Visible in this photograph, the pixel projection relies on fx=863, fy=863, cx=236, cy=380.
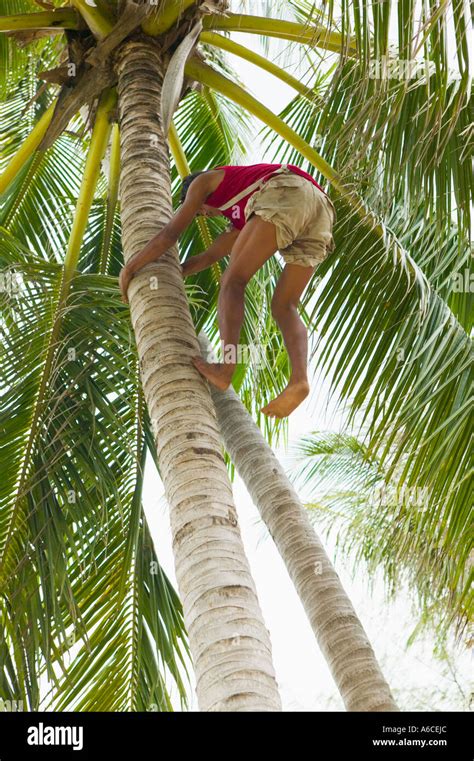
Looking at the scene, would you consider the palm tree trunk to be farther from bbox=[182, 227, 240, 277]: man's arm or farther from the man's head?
the man's head

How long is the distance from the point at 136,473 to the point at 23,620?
1.13 metres

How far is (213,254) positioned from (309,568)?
5.21 feet

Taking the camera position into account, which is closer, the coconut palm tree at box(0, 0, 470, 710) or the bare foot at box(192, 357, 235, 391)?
the bare foot at box(192, 357, 235, 391)

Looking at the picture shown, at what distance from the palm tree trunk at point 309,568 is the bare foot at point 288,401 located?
413 mm

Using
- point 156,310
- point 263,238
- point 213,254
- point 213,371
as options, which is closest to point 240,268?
point 263,238

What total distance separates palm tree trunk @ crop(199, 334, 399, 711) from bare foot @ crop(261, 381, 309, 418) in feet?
1.36

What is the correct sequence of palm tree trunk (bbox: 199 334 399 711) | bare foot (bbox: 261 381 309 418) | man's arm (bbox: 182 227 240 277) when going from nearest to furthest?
bare foot (bbox: 261 381 309 418), palm tree trunk (bbox: 199 334 399 711), man's arm (bbox: 182 227 240 277)

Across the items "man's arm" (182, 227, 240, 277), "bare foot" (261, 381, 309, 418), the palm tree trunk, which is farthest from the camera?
"man's arm" (182, 227, 240, 277)

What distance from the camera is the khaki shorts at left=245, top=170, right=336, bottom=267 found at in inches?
133

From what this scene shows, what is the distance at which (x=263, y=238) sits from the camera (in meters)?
3.38
